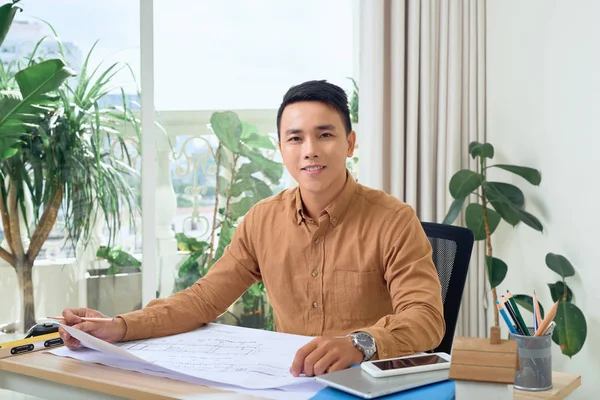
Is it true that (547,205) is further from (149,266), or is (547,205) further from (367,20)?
(149,266)

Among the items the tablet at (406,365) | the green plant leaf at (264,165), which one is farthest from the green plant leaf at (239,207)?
the tablet at (406,365)

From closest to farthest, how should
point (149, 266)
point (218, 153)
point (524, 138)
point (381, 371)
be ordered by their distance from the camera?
point (381, 371) < point (524, 138) < point (149, 266) < point (218, 153)

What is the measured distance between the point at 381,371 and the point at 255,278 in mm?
753

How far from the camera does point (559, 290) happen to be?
2.59 metres

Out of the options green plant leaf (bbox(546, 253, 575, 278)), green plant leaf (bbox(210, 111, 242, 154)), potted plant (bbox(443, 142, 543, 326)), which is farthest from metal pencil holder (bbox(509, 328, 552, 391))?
green plant leaf (bbox(210, 111, 242, 154))

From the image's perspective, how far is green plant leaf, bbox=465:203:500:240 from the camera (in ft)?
9.73

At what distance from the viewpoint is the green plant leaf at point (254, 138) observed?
3.55 metres

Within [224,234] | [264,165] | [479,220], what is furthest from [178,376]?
[264,165]

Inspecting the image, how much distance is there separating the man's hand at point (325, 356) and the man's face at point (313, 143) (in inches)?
20.5

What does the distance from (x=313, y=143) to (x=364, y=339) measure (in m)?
0.54

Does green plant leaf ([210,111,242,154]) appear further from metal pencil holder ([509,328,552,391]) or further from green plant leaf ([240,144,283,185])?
metal pencil holder ([509,328,552,391])

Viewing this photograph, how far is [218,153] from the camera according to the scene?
3.49m

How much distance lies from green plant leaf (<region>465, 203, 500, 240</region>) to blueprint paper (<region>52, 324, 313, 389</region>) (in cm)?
179

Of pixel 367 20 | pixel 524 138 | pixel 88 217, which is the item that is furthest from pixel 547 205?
pixel 88 217
